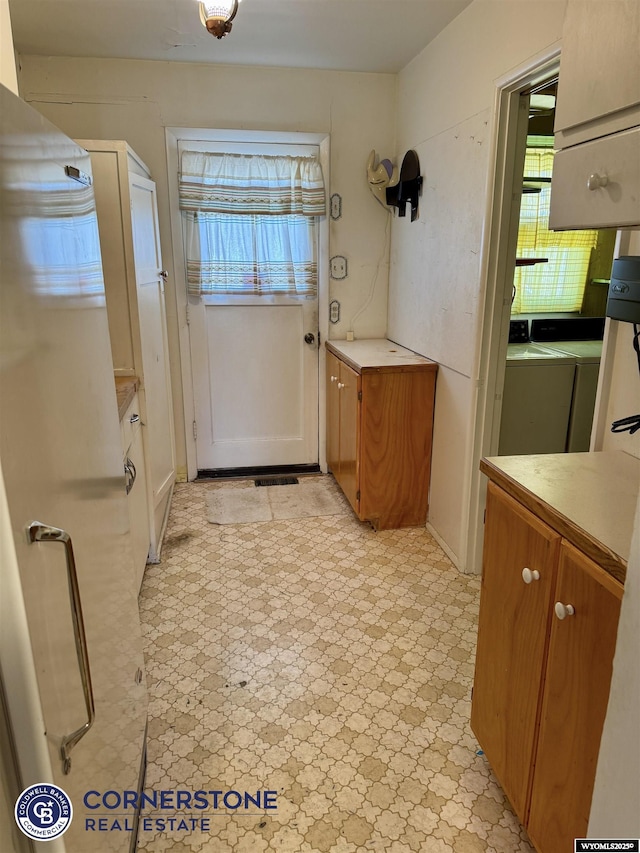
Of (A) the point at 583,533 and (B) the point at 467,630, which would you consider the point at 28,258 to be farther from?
(B) the point at 467,630

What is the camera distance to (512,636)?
139 cm

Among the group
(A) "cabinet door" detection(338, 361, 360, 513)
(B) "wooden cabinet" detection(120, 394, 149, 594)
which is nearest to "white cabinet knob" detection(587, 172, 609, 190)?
(B) "wooden cabinet" detection(120, 394, 149, 594)

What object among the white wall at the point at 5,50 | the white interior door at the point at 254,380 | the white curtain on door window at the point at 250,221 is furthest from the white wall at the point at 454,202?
the white wall at the point at 5,50

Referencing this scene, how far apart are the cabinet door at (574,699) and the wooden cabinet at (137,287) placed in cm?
195

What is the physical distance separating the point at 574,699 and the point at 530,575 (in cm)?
26

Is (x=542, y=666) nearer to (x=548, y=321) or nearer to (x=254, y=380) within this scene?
(x=548, y=321)

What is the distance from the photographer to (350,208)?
11.5 ft

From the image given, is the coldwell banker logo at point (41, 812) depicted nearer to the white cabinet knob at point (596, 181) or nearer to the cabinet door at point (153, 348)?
the white cabinet knob at point (596, 181)

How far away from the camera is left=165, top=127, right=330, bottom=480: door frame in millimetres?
3287

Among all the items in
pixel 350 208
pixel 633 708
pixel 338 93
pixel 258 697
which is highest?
pixel 338 93

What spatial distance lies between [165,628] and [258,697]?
55 centimetres

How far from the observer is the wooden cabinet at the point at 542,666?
1.09 metres

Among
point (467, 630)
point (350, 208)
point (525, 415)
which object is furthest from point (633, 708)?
point (350, 208)

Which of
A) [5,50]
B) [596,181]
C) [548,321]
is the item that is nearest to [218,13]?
[5,50]
